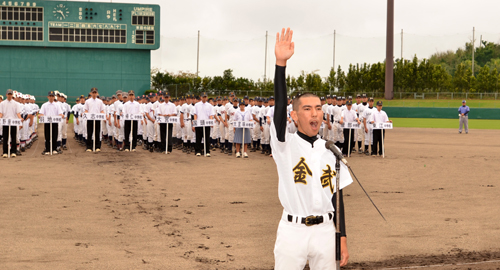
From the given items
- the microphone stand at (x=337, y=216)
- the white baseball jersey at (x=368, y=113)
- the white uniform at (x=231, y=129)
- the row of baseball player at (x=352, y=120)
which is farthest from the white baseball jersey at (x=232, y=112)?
the microphone stand at (x=337, y=216)

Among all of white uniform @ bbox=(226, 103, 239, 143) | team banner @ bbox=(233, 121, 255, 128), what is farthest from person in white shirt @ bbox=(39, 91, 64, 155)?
white uniform @ bbox=(226, 103, 239, 143)

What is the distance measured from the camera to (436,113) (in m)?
52.5

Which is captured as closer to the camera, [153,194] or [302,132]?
[302,132]

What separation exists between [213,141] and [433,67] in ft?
151

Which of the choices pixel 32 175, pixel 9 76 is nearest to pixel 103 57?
pixel 9 76

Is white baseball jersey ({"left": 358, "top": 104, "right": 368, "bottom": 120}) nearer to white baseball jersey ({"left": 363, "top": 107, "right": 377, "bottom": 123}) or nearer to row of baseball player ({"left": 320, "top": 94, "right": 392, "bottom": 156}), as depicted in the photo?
row of baseball player ({"left": 320, "top": 94, "right": 392, "bottom": 156})

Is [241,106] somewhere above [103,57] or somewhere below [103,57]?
below

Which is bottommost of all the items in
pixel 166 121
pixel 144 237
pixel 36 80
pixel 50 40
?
pixel 144 237

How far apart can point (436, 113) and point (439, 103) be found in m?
3.62

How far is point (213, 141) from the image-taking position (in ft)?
75.6

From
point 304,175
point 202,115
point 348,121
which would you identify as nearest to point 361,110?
point 348,121

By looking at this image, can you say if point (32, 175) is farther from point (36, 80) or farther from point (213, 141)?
point (36, 80)

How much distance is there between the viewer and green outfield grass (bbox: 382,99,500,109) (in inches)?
2133

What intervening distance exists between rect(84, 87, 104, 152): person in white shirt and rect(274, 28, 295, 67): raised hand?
16225 millimetres
